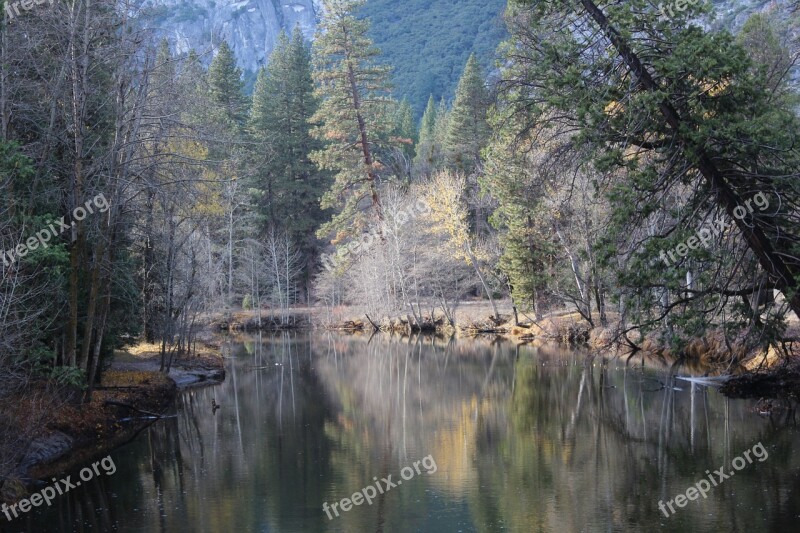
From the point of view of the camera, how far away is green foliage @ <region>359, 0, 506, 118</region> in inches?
5113

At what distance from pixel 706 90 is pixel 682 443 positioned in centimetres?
746

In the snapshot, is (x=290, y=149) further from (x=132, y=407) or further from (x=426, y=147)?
(x=132, y=407)

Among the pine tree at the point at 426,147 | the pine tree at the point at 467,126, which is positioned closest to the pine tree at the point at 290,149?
the pine tree at the point at 426,147

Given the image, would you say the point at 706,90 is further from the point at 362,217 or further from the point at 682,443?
the point at 362,217

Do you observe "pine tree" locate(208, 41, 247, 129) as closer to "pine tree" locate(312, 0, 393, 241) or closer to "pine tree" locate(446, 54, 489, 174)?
"pine tree" locate(312, 0, 393, 241)

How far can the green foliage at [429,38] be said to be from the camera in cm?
12988

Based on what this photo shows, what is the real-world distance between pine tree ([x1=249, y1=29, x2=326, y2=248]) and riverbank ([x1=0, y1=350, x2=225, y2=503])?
1150 inches

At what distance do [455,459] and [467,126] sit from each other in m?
41.8

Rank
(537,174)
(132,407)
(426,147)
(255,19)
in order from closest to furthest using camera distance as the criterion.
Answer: (537,174) → (132,407) → (426,147) → (255,19)

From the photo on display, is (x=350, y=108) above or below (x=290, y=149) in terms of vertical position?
below

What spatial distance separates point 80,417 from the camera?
16.9 meters

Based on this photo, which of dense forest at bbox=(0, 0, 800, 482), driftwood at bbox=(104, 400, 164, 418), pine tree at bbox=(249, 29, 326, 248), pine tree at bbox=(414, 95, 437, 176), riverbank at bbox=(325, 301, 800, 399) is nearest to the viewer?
dense forest at bbox=(0, 0, 800, 482)

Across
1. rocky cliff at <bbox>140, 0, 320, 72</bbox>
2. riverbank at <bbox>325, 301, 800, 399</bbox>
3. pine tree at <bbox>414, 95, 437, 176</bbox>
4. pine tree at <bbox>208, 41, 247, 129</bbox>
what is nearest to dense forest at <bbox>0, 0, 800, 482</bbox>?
riverbank at <bbox>325, 301, 800, 399</bbox>

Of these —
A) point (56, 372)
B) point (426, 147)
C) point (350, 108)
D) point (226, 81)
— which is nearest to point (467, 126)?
point (350, 108)
